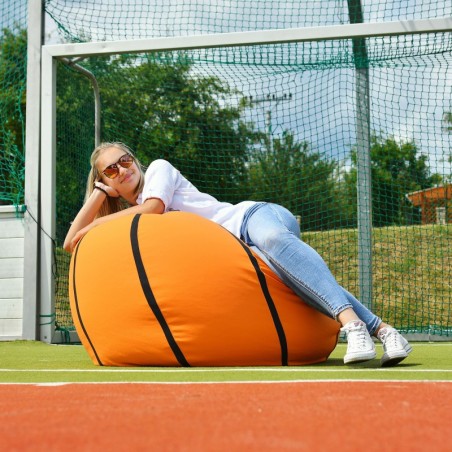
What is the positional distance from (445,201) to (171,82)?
3.83m

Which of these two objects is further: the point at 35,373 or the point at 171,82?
the point at 171,82

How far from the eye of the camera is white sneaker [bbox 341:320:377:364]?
348 cm

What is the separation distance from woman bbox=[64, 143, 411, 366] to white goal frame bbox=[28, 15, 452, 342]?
223 cm

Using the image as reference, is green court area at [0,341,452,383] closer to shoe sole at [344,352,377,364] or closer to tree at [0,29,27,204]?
shoe sole at [344,352,377,364]

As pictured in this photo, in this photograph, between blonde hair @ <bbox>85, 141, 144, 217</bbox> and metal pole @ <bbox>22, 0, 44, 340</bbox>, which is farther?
metal pole @ <bbox>22, 0, 44, 340</bbox>

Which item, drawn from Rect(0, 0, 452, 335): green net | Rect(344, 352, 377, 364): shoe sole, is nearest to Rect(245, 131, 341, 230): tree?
Rect(0, 0, 452, 335): green net

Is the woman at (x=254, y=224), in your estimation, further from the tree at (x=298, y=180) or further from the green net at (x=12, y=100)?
the tree at (x=298, y=180)

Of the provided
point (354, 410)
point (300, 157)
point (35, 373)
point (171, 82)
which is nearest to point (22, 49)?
point (171, 82)

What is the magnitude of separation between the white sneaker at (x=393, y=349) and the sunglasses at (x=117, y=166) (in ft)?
5.20

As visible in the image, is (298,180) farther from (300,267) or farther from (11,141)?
(300,267)

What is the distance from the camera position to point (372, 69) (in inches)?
304

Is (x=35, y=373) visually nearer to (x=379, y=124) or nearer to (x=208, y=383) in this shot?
(x=208, y=383)

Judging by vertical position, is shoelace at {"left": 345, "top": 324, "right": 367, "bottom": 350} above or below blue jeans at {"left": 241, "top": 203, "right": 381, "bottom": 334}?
below

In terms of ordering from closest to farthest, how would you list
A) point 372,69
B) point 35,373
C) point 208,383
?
point 208,383, point 35,373, point 372,69
